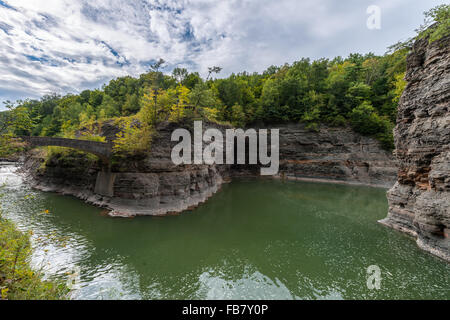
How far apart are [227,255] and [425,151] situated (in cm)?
1142

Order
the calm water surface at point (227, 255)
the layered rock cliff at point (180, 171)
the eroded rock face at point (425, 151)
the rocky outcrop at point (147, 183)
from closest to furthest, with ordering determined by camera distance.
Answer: the calm water surface at point (227, 255) → the eroded rock face at point (425, 151) → the rocky outcrop at point (147, 183) → the layered rock cliff at point (180, 171)

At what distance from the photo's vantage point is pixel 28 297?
10.2 ft

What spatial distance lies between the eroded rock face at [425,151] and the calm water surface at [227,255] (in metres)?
1.10

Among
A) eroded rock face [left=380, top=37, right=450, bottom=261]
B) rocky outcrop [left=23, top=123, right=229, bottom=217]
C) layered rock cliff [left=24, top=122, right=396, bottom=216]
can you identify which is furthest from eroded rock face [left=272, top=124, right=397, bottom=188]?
rocky outcrop [left=23, top=123, right=229, bottom=217]

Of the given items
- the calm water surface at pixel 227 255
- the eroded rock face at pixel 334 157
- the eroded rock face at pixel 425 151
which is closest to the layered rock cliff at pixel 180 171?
the eroded rock face at pixel 334 157

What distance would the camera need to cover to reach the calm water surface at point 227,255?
18.6 ft

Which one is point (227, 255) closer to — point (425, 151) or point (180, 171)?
point (180, 171)

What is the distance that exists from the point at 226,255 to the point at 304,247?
13.3 ft

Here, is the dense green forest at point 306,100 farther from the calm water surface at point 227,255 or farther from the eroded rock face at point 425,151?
the eroded rock face at point 425,151

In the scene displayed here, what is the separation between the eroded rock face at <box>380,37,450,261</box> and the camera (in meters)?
7.39

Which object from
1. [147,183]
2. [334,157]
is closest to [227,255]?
[147,183]

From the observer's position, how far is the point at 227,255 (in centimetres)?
762

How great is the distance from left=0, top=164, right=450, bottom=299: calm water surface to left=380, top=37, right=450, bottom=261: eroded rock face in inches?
43.4
